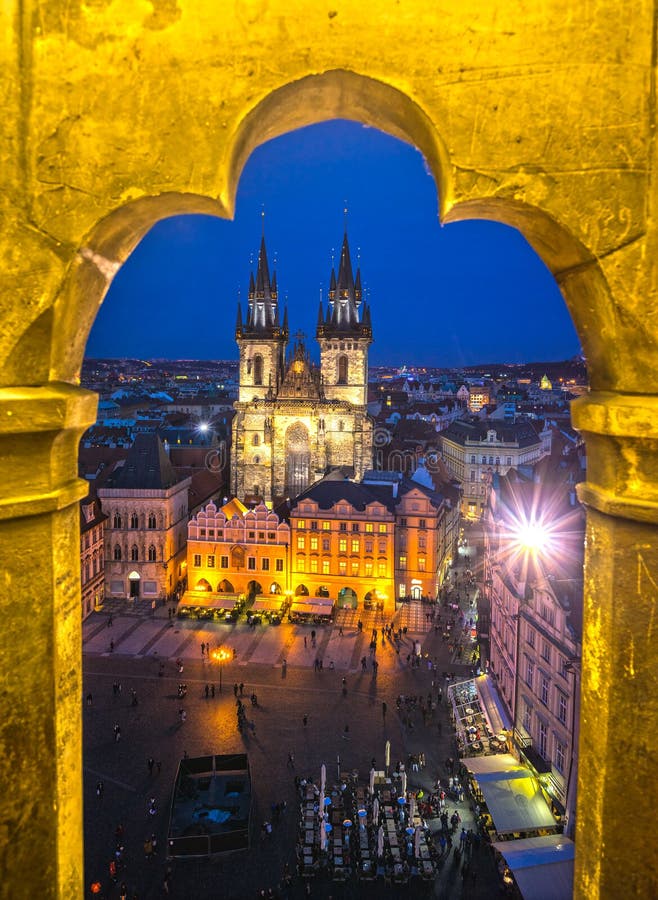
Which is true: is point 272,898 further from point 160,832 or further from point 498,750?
point 498,750

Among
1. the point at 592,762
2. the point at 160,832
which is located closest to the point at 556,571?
the point at 160,832

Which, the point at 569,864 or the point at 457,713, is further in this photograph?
the point at 457,713

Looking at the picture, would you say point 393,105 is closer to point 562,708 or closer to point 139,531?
point 562,708

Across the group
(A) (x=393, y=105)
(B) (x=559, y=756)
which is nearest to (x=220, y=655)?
(B) (x=559, y=756)

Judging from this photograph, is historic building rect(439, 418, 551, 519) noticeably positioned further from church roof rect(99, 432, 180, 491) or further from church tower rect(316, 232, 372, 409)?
church roof rect(99, 432, 180, 491)

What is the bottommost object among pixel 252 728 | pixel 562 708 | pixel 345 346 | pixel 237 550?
pixel 252 728
